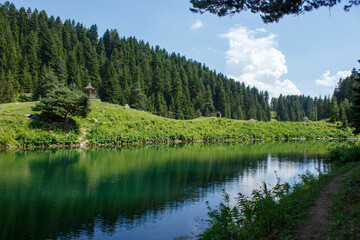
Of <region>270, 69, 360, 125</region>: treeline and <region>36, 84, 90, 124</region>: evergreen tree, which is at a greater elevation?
<region>270, 69, 360, 125</region>: treeline

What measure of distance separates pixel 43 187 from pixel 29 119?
26.5m

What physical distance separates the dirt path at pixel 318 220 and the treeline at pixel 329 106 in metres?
36.8

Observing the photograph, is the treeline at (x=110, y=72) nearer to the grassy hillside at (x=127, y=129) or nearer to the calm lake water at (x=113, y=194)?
the grassy hillside at (x=127, y=129)

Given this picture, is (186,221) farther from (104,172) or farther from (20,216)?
(104,172)

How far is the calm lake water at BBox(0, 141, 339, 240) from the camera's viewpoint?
9.89m

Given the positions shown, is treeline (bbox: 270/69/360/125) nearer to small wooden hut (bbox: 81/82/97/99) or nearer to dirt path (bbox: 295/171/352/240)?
dirt path (bbox: 295/171/352/240)

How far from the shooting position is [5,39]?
2586 inches

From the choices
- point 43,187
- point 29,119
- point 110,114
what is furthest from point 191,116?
point 43,187

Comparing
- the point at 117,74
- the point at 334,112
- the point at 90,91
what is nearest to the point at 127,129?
the point at 90,91

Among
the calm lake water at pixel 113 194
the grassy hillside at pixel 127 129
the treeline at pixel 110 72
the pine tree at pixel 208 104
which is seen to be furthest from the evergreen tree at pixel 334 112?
the calm lake water at pixel 113 194

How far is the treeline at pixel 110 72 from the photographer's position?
64062 millimetres

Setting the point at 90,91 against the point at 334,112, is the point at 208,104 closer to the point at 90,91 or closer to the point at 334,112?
the point at 334,112

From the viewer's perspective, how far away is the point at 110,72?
65500 mm

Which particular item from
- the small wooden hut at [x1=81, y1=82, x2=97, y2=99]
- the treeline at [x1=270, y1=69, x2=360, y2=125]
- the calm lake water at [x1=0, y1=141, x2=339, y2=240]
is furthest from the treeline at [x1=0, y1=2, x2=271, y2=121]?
the calm lake water at [x1=0, y1=141, x2=339, y2=240]
